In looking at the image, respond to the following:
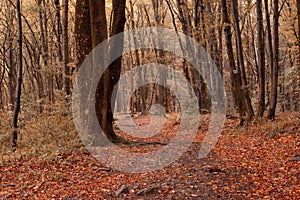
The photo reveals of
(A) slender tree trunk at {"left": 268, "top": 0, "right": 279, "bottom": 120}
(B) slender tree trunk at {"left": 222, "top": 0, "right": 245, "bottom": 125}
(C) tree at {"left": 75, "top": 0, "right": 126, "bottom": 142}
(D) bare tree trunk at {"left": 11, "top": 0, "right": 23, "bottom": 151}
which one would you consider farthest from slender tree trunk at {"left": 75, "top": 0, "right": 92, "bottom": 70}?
(A) slender tree trunk at {"left": 268, "top": 0, "right": 279, "bottom": 120}

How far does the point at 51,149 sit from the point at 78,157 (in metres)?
1.01

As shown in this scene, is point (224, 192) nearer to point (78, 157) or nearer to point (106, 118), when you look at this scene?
point (78, 157)

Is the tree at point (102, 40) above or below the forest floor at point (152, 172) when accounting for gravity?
above

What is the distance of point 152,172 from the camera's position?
6969mm

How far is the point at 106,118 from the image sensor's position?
9.64 metres

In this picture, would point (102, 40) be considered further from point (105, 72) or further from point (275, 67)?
point (275, 67)

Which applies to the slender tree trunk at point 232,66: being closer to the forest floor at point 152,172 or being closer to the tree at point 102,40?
the forest floor at point 152,172

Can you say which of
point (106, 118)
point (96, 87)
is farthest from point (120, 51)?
point (106, 118)

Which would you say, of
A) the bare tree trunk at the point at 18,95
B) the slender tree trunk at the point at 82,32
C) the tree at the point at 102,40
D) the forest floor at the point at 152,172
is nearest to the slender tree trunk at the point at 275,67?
the forest floor at the point at 152,172

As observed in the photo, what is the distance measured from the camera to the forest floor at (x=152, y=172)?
570cm

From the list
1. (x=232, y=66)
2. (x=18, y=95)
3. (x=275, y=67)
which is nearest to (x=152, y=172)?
(x=18, y=95)

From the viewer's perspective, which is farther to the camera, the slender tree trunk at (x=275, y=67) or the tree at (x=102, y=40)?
the slender tree trunk at (x=275, y=67)

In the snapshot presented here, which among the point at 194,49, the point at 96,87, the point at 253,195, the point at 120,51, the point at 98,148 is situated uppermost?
the point at 194,49

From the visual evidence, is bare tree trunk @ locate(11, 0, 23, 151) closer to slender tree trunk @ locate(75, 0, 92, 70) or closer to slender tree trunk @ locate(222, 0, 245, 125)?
slender tree trunk @ locate(75, 0, 92, 70)
